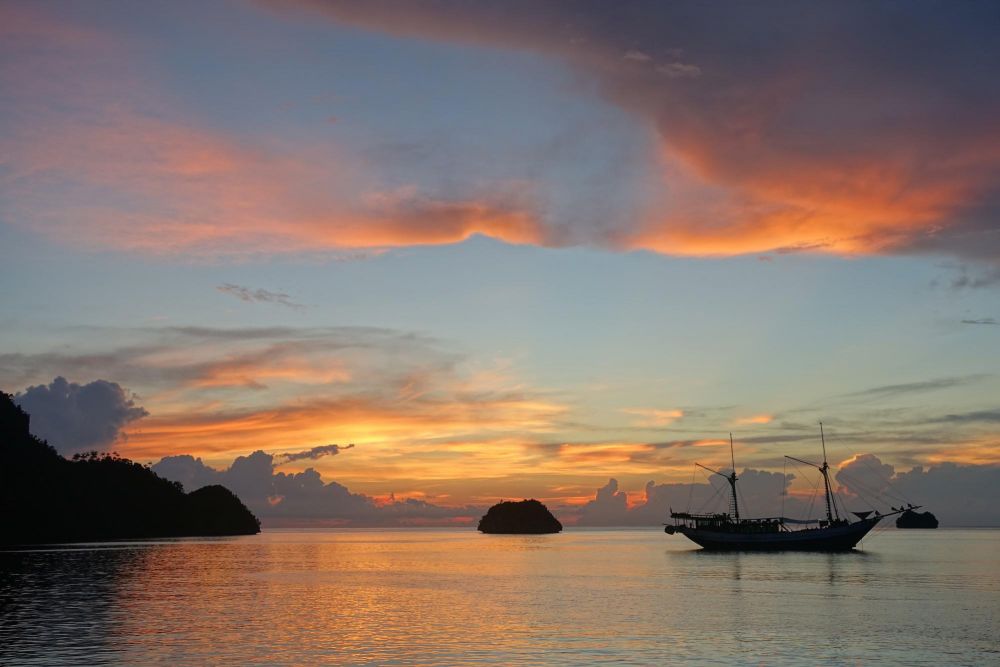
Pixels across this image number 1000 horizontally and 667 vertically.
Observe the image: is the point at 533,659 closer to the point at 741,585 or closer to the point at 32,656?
the point at 32,656

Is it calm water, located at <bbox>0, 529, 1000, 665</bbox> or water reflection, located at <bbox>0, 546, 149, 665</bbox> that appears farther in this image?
calm water, located at <bbox>0, 529, 1000, 665</bbox>

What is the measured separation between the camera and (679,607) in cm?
9331

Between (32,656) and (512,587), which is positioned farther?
(512,587)

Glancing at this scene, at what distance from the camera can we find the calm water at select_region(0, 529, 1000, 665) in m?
61.0

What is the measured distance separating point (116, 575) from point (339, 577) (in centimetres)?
A: 3578

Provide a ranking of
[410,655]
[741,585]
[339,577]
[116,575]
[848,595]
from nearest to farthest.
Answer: [410,655]
[848,595]
[741,585]
[116,575]
[339,577]

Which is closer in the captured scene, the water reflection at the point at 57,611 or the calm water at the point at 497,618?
the water reflection at the point at 57,611

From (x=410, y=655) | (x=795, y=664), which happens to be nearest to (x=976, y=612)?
(x=795, y=664)

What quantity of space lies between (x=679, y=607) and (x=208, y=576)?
3347 inches

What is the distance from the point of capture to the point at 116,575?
13488 centimetres

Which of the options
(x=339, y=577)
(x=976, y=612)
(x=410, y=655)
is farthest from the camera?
(x=339, y=577)

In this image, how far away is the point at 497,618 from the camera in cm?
8444

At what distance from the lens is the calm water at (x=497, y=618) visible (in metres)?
61.0

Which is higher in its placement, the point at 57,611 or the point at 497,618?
the point at 57,611
